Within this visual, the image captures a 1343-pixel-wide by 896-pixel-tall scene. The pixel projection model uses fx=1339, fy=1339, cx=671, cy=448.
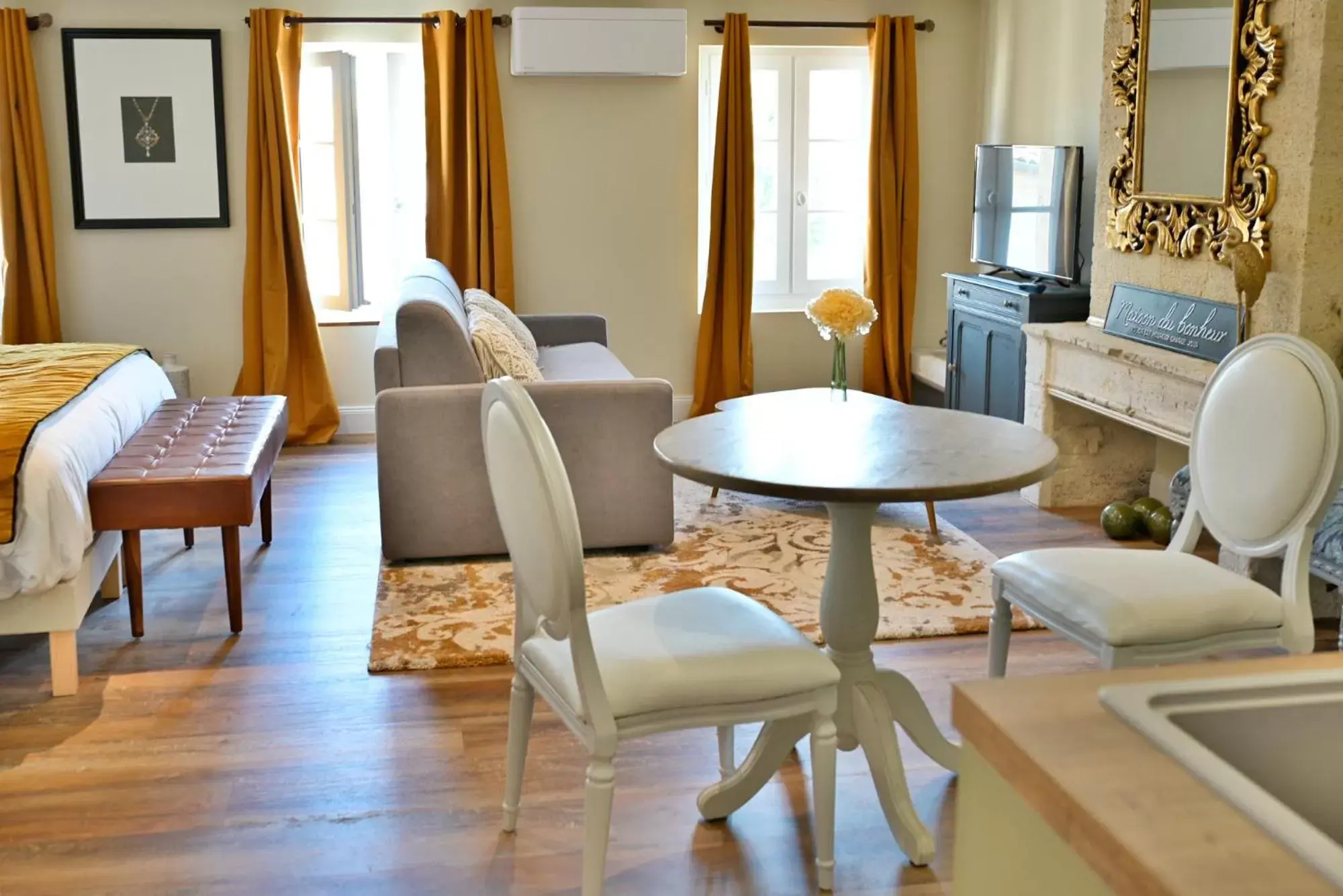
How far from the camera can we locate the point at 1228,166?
163 inches

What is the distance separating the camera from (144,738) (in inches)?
121

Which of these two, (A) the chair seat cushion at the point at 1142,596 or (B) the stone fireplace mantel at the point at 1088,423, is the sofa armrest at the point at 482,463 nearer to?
(B) the stone fireplace mantel at the point at 1088,423

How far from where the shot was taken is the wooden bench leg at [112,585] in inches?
160

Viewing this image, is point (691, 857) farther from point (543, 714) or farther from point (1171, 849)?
point (1171, 849)

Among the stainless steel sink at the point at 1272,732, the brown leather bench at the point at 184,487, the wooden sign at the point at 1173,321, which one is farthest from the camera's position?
the wooden sign at the point at 1173,321

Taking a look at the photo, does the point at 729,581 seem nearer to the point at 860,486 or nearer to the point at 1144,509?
the point at 1144,509

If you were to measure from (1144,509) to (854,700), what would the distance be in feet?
7.72

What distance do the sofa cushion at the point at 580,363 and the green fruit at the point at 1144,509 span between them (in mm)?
1837

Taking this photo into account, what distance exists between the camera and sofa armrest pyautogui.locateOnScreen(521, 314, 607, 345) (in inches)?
239

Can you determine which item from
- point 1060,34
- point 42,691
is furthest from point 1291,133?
point 42,691

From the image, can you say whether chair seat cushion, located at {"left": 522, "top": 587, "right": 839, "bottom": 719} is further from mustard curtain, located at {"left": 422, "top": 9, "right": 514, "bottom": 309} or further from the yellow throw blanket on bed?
mustard curtain, located at {"left": 422, "top": 9, "right": 514, "bottom": 309}

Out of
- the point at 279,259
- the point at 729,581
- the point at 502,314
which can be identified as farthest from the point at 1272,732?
the point at 279,259

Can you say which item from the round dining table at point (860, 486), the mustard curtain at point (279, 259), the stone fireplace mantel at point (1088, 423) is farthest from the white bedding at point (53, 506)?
the stone fireplace mantel at point (1088, 423)

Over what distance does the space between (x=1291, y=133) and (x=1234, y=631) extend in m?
1.96
